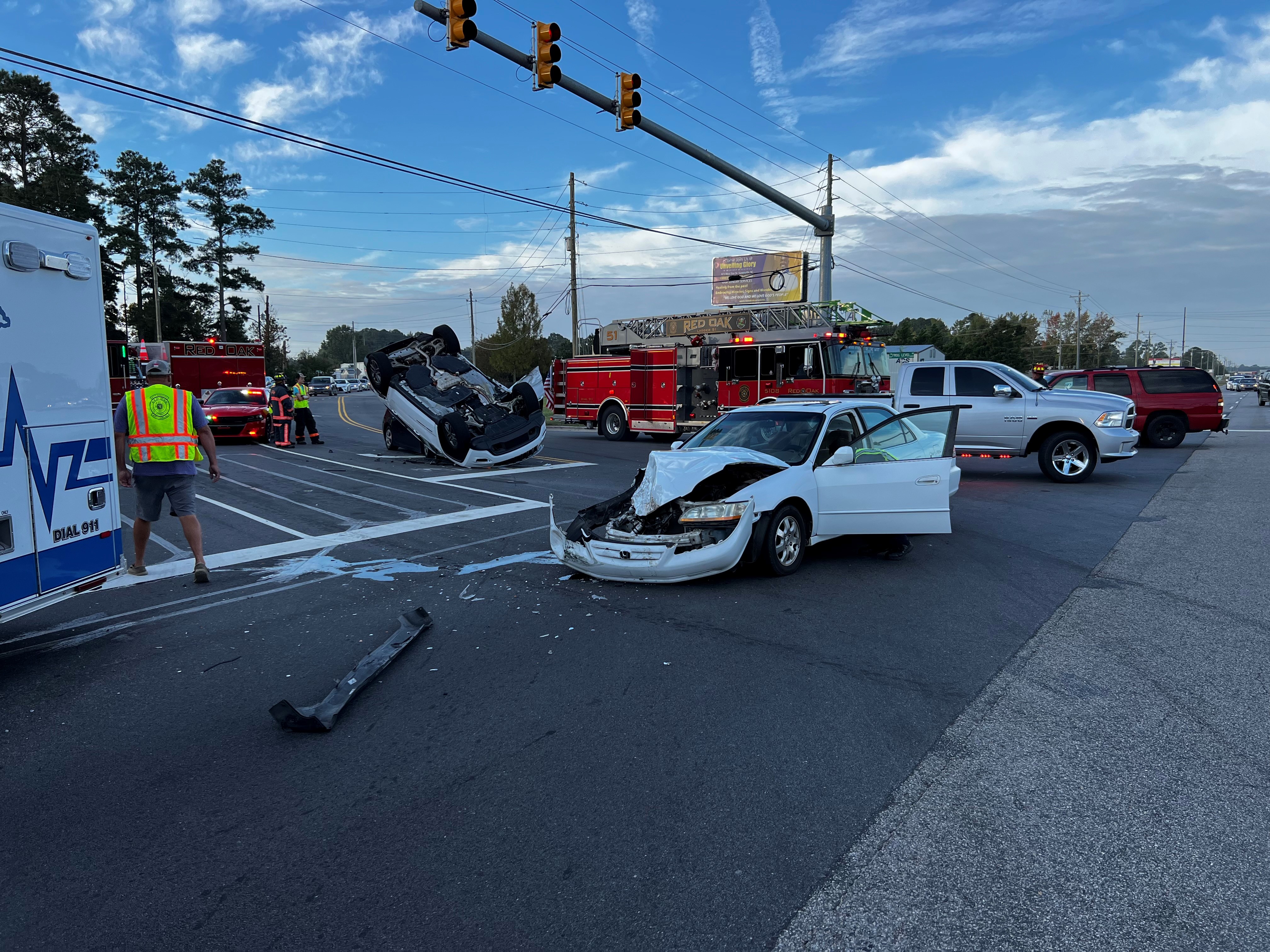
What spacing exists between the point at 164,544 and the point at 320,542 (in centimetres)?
158

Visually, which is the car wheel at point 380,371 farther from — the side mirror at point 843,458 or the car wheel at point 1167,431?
the car wheel at point 1167,431

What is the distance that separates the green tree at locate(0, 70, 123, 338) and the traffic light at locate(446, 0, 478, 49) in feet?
136

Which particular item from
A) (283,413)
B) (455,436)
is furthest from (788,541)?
(283,413)

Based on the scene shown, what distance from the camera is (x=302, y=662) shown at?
5.03 m

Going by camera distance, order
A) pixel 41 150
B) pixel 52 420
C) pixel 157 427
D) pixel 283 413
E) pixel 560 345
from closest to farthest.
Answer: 1. pixel 52 420
2. pixel 157 427
3. pixel 283 413
4. pixel 41 150
5. pixel 560 345

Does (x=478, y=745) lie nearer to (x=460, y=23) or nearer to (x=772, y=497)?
(x=772, y=497)

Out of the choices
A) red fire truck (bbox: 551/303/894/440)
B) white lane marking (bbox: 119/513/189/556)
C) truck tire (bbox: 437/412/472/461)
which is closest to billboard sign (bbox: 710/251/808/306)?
red fire truck (bbox: 551/303/894/440)

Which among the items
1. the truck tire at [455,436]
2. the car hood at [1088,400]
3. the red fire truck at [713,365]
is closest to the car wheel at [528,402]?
the truck tire at [455,436]

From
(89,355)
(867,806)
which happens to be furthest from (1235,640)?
(89,355)

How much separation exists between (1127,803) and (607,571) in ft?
13.2

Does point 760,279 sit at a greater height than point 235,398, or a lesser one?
greater

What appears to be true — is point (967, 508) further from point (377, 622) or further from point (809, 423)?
point (377, 622)

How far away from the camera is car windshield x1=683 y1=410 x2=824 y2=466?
7.46 meters

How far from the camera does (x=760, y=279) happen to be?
36.6 metres
